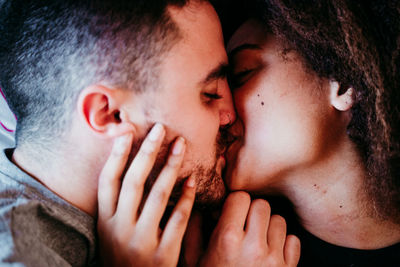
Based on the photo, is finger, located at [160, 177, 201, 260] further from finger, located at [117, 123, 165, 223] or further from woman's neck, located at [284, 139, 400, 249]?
woman's neck, located at [284, 139, 400, 249]

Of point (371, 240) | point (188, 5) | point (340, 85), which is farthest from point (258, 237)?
point (188, 5)

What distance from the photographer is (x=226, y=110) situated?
1.13 meters

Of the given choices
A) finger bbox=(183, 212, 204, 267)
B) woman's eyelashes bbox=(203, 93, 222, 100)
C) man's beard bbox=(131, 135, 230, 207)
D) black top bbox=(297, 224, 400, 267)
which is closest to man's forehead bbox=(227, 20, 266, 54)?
woman's eyelashes bbox=(203, 93, 222, 100)

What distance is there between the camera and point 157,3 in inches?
36.2

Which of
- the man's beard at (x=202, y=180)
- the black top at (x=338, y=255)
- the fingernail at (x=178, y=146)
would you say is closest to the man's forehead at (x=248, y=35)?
the man's beard at (x=202, y=180)

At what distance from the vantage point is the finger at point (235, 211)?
1117mm

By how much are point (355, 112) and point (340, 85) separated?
11cm

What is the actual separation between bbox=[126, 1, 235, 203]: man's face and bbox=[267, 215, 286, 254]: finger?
0.29 meters

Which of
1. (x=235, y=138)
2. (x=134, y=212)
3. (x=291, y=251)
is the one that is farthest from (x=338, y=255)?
(x=134, y=212)

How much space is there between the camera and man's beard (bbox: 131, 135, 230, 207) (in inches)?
38.7

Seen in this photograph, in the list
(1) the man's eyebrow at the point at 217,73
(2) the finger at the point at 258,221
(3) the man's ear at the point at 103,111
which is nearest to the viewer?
(3) the man's ear at the point at 103,111

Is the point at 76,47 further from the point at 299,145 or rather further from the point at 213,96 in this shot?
the point at 299,145

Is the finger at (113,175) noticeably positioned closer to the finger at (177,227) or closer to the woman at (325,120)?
the finger at (177,227)

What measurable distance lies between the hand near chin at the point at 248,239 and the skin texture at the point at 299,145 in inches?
3.9
